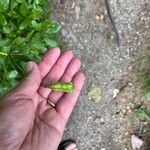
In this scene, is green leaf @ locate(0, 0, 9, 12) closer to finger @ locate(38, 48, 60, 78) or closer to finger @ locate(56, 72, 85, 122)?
finger @ locate(38, 48, 60, 78)

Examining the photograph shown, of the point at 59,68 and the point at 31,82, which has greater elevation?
the point at 31,82

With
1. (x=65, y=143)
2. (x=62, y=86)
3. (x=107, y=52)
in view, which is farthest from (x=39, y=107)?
(x=107, y=52)

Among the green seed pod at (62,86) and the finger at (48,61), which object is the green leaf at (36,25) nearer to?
the finger at (48,61)

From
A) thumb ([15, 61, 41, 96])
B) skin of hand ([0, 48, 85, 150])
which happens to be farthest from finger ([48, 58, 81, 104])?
thumb ([15, 61, 41, 96])

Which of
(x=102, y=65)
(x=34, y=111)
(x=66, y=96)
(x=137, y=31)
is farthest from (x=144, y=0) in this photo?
(x=34, y=111)

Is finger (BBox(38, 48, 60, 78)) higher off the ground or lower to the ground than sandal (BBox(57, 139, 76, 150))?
higher

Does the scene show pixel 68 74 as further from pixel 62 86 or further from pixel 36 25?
pixel 36 25
